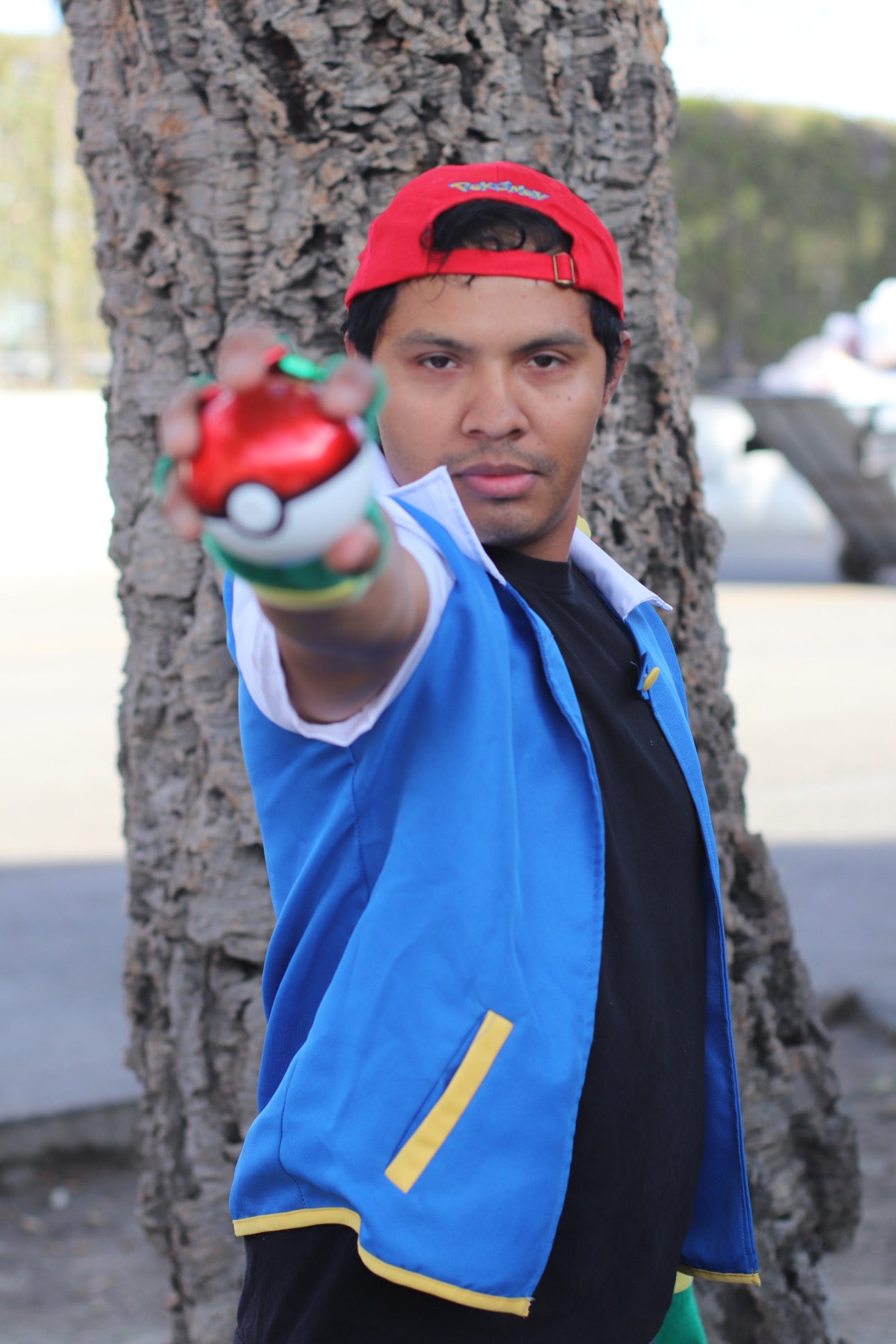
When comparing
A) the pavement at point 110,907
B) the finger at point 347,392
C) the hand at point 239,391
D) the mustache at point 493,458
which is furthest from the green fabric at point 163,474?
the pavement at point 110,907

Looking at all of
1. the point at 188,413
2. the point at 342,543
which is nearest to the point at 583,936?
the point at 342,543

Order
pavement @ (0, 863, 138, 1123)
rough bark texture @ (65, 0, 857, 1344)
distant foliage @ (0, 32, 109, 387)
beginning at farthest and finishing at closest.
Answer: distant foliage @ (0, 32, 109, 387) < pavement @ (0, 863, 138, 1123) < rough bark texture @ (65, 0, 857, 1344)

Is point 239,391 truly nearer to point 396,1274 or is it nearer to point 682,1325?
point 396,1274

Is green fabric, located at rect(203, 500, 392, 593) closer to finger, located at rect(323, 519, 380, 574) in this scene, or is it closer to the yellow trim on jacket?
finger, located at rect(323, 519, 380, 574)

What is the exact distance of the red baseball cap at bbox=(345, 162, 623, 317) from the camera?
135 cm

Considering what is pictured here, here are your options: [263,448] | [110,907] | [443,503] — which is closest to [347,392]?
[263,448]

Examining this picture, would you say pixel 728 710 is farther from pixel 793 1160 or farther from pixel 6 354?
pixel 6 354

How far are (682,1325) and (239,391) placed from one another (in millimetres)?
1344

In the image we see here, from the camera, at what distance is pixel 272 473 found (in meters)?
0.85

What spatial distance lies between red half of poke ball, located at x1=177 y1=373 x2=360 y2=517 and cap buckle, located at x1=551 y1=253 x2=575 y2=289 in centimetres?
58

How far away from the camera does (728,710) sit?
2344 millimetres

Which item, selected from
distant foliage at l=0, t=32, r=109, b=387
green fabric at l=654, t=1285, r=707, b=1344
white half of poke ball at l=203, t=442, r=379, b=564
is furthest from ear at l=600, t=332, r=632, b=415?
distant foliage at l=0, t=32, r=109, b=387

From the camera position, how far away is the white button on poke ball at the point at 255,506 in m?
0.85

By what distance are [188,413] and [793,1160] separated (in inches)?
76.1
